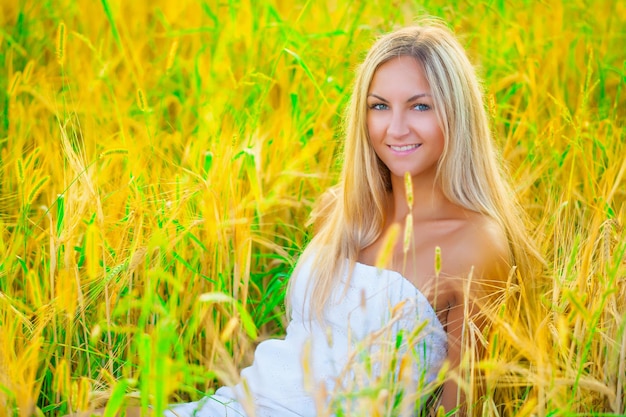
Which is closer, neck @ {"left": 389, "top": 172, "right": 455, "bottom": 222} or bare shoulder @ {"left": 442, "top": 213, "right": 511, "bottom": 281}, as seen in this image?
bare shoulder @ {"left": 442, "top": 213, "right": 511, "bottom": 281}

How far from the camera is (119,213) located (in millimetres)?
2135

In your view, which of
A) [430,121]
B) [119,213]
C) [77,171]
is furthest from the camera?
[119,213]

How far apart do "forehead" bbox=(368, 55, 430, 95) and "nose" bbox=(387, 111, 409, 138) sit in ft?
0.21

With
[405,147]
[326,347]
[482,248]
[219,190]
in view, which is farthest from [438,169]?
[219,190]

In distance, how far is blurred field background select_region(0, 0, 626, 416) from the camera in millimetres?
1562

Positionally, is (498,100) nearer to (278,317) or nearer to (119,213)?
(278,317)

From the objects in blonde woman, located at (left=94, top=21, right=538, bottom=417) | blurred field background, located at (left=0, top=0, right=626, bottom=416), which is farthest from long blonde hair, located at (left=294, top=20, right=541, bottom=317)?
blurred field background, located at (left=0, top=0, right=626, bottom=416)

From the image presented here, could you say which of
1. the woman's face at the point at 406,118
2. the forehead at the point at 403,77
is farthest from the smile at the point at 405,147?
the forehead at the point at 403,77

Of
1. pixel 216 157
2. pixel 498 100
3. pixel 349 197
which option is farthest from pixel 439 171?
pixel 498 100

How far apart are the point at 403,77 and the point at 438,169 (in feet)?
0.76

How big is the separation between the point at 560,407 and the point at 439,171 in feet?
2.21

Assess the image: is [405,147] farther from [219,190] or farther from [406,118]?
[219,190]

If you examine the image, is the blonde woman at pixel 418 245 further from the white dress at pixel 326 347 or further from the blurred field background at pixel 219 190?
the blurred field background at pixel 219 190

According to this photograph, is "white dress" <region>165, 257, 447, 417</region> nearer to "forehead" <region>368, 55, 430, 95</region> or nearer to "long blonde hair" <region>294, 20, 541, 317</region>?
"long blonde hair" <region>294, 20, 541, 317</region>
